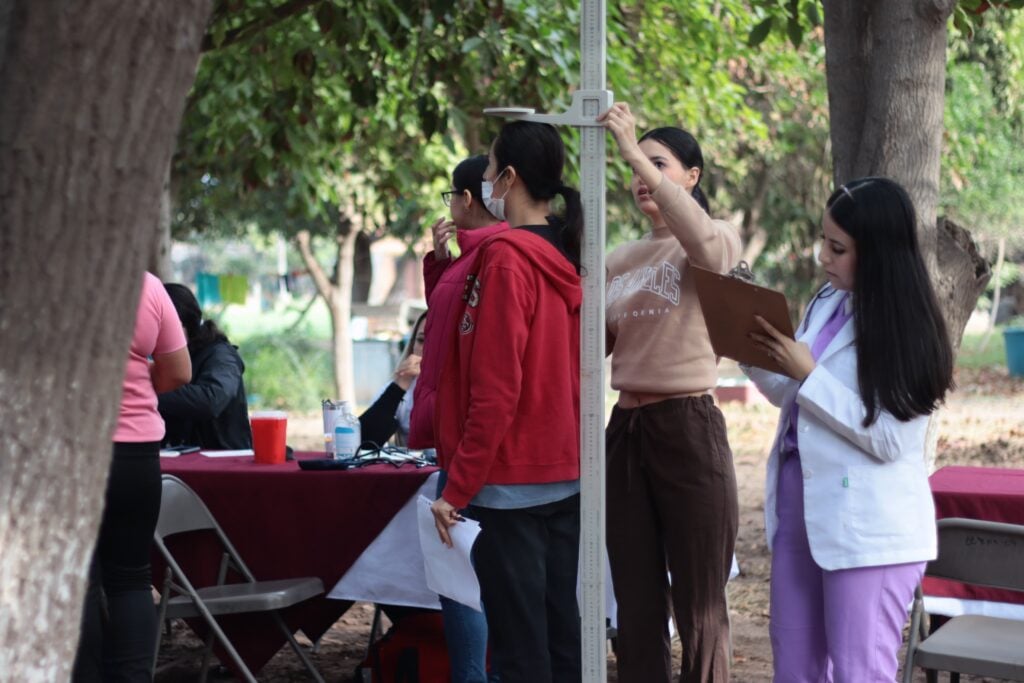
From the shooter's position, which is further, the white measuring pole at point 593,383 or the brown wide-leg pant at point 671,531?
the brown wide-leg pant at point 671,531

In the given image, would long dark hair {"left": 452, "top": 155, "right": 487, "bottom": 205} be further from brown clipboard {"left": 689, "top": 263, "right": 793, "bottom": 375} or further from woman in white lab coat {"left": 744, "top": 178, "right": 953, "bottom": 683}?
woman in white lab coat {"left": 744, "top": 178, "right": 953, "bottom": 683}

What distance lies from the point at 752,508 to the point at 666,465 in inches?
269

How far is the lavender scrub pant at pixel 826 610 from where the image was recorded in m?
3.05

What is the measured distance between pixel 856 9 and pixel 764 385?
290 centimetres

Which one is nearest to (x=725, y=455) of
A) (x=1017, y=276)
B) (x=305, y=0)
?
(x=305, y=0)

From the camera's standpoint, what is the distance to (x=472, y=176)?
4234 millimetres

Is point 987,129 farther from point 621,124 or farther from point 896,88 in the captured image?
point 621,124

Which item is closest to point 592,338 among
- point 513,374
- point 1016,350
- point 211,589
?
point 513,374

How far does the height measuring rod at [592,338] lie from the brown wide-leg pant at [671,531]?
71cm

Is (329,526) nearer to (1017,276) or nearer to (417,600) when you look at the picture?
(417,600)

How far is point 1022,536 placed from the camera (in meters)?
3.48

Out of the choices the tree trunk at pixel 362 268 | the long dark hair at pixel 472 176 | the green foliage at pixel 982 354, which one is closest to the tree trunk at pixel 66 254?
the long dark hair at pixel 472 176

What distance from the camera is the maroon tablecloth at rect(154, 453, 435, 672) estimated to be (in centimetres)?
476

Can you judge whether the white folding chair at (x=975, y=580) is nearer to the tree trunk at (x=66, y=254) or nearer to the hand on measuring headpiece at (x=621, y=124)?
the hand on measuring headpiece at (x=621, y=124)
